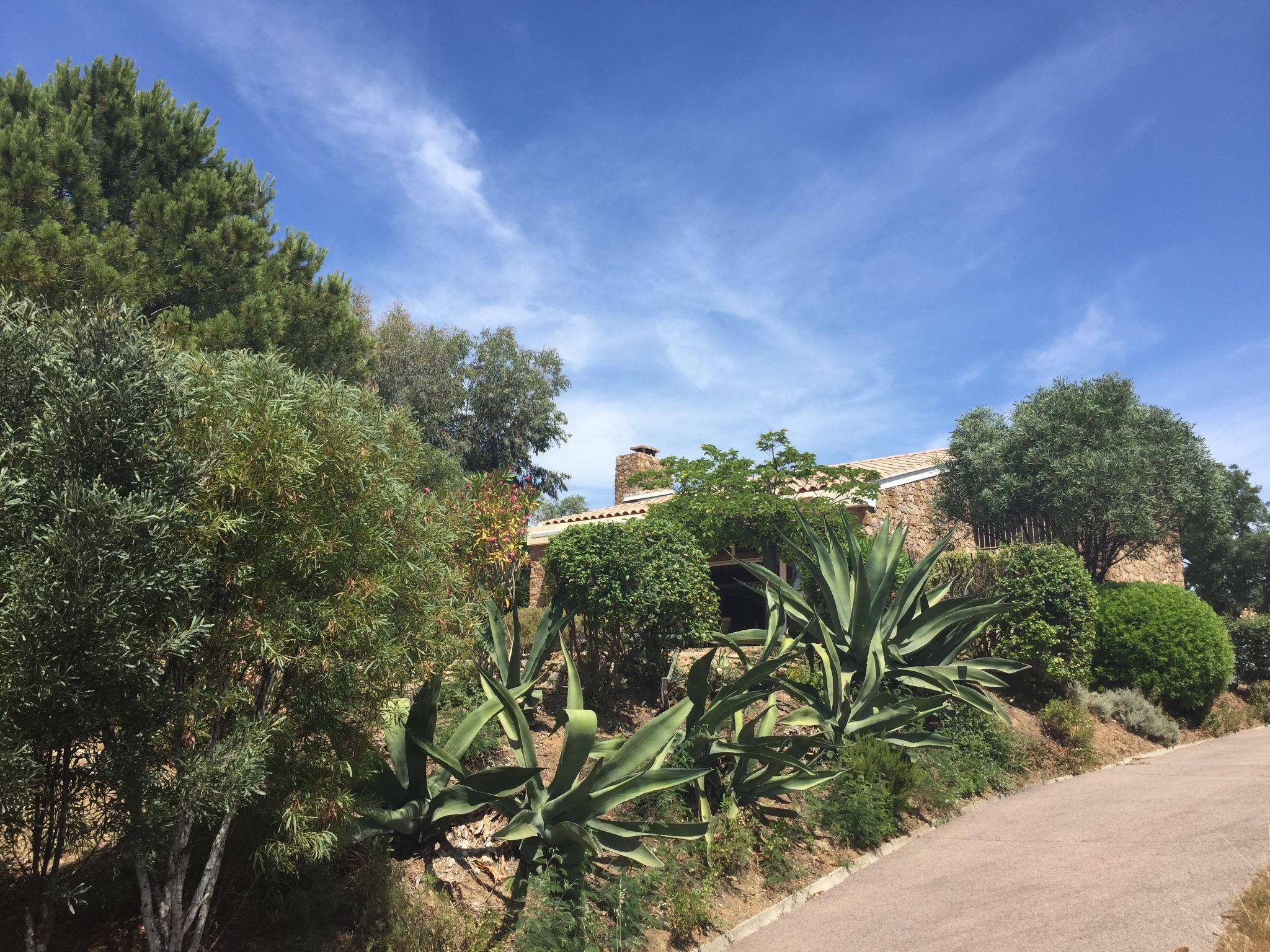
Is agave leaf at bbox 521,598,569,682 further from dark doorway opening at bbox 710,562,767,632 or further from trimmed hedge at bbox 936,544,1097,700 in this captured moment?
dark doorway opening at bbox 710,562,767,632

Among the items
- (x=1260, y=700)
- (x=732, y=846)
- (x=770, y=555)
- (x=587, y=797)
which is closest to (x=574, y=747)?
(x=587, y=797)

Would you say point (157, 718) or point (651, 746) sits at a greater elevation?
point (157, 718)

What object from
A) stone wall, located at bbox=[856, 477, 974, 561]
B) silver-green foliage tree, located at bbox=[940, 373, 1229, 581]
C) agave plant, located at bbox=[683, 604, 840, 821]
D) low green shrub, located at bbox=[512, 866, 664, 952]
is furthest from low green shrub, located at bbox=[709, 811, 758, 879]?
silver-green foliage tree, located at bbox=[940, 373, 1229, 581]

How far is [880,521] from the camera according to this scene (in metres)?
16.3

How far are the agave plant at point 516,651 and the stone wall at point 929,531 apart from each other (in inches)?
356

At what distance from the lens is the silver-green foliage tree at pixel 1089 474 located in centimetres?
1723

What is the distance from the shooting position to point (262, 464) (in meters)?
4.06

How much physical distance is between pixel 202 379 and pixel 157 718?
166cm

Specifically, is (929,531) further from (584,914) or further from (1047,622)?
(584,914)

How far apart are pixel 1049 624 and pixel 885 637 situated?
164 inches

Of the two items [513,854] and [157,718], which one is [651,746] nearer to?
[513,854]

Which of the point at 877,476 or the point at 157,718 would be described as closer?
the point at 157,718

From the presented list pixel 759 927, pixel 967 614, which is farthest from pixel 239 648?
pixel 967 614

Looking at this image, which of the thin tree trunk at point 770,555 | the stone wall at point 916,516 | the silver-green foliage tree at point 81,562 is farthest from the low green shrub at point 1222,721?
the silver-green foliage tree at point 81,562
